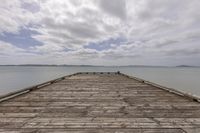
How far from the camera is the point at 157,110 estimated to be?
4770 millimetres

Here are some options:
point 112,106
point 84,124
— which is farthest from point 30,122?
point 112,106

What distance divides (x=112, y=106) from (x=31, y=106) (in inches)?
91.6

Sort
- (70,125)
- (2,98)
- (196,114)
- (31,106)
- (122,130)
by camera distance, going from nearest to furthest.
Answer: (122,130) < (70,125) < (196,114) < (31,106) < (2,98)

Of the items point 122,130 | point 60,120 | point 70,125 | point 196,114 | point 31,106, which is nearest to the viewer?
point 122,130

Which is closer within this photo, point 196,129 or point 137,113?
point 196,129

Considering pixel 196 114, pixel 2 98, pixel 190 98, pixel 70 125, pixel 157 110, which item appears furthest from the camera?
pixel 190 98

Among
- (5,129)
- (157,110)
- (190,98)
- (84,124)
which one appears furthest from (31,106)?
(190,98)

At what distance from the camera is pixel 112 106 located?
521cm

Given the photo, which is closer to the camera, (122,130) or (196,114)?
(122,130)

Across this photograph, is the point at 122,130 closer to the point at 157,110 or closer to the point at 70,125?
the point at 70,125

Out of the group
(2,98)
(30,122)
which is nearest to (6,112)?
(30,122)

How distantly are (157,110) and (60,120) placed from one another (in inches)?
100

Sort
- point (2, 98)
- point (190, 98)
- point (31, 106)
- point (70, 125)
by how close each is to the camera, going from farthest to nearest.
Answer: point (190, 98) → point (2, 98) → point (31, 106) → point (70, 125)

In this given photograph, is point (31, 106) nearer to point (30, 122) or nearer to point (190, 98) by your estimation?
point (30, 122)
